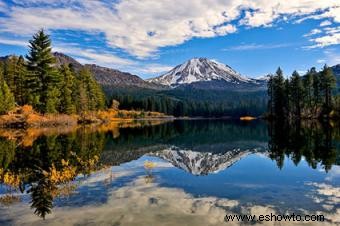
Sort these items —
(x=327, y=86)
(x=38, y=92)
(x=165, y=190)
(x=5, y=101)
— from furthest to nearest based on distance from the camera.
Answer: (x=327, y=86) < (x=38, y=92) < (x=5, y=101) < (x=165, y=190)

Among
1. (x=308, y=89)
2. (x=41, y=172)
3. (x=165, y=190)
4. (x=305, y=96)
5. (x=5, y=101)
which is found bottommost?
(x=165, y=190)

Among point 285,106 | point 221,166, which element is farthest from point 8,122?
point 285,106

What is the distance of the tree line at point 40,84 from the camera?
75188mm

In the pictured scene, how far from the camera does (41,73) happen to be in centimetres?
7731

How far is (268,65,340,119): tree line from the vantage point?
10106cm

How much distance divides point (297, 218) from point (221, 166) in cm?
1308

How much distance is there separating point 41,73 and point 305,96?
73605mm

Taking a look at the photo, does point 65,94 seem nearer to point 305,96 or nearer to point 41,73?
point 41,73

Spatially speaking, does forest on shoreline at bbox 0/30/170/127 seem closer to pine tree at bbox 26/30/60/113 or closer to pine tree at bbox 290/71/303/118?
pine tree at bbox 26/30/60/113

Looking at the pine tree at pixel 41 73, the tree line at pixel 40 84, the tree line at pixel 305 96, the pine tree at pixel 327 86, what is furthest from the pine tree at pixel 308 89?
the pine tree at pixel 41 73

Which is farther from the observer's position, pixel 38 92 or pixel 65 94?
pixel 65 94

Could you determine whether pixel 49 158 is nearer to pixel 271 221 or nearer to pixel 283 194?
pixel 283 194

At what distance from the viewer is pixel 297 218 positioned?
38.0 ft

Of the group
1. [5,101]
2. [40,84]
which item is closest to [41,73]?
[40,84]
